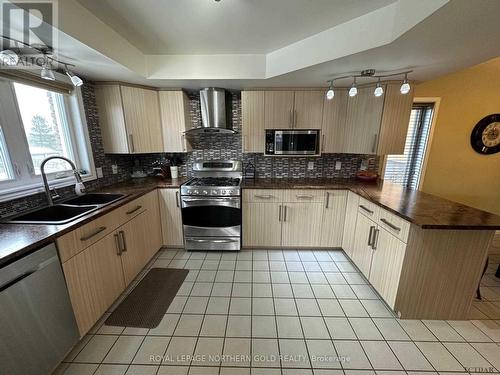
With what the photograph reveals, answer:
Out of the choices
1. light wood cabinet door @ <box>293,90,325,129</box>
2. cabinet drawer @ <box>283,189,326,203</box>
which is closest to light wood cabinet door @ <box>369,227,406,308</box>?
cabinet drawer @ <box>283,189,326,203</box>

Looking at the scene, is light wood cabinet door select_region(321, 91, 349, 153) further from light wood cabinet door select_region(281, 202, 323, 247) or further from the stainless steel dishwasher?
the stainless steel dishwasher

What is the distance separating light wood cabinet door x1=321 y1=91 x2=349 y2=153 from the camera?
2.51 metres

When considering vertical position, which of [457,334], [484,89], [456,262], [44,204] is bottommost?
[457,334]

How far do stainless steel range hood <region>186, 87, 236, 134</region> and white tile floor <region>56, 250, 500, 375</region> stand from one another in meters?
1.81

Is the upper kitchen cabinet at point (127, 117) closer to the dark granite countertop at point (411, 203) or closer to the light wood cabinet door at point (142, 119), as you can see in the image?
the light wood cabinet door at point (142, 119)

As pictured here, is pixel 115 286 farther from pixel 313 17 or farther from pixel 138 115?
pixel 313 17

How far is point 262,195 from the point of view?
8.23 feet

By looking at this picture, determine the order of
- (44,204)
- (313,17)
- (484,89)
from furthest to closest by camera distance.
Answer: (484,89) < (44,204) < (313,17)

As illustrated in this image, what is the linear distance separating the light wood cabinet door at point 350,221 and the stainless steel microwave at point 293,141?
0.74 metres

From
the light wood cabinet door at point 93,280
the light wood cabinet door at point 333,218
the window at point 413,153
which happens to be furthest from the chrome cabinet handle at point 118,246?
the window at point 413,153

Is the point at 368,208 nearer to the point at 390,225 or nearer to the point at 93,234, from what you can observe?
the point at 390,225

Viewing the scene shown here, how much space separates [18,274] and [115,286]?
0.84 m

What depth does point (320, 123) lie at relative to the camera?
8.46ft

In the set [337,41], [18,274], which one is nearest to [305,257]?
[337,41]
